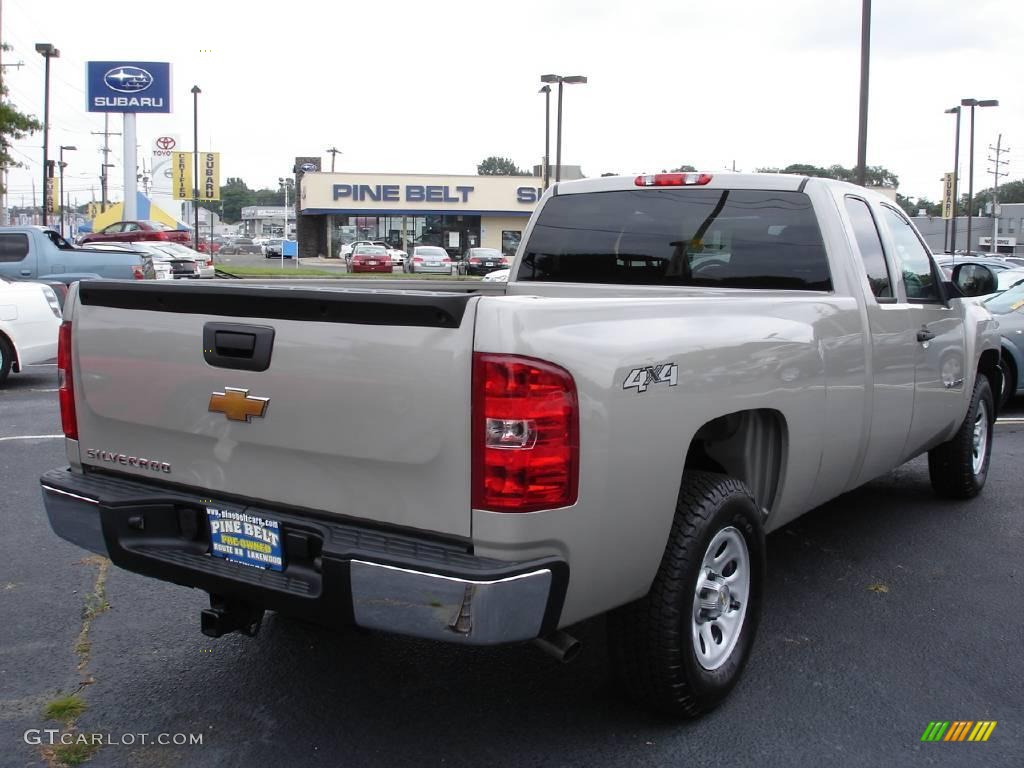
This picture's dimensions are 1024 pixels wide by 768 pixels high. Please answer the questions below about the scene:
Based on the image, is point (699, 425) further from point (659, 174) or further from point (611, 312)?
point (659, 174)

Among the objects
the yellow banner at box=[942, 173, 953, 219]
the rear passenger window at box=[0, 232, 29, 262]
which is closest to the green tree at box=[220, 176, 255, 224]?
the yellow banner at box=[942, 173, 953, 219]

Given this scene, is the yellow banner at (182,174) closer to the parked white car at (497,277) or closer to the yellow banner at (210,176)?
the yellow banner at (210,176)

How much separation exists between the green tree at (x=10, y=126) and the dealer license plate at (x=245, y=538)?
87.9 ft

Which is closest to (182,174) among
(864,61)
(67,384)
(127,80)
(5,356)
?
(127,80)

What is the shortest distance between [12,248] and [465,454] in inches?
637

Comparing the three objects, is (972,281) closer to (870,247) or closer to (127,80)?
(870,247)

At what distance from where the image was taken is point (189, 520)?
10.5ft

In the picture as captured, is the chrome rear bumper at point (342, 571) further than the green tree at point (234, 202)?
No

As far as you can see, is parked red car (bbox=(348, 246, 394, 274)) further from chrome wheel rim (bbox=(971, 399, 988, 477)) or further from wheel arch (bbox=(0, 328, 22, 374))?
chrome wheel rim (bbox=(971, 399, 988, 477))

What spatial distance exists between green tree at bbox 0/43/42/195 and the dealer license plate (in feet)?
87.9

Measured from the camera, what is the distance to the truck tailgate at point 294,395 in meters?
2.70

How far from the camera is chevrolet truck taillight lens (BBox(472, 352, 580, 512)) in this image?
2.62m

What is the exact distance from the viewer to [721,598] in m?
3.46

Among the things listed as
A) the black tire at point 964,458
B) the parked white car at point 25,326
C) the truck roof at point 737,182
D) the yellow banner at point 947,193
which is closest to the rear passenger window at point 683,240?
the truck roof at point 737,182
